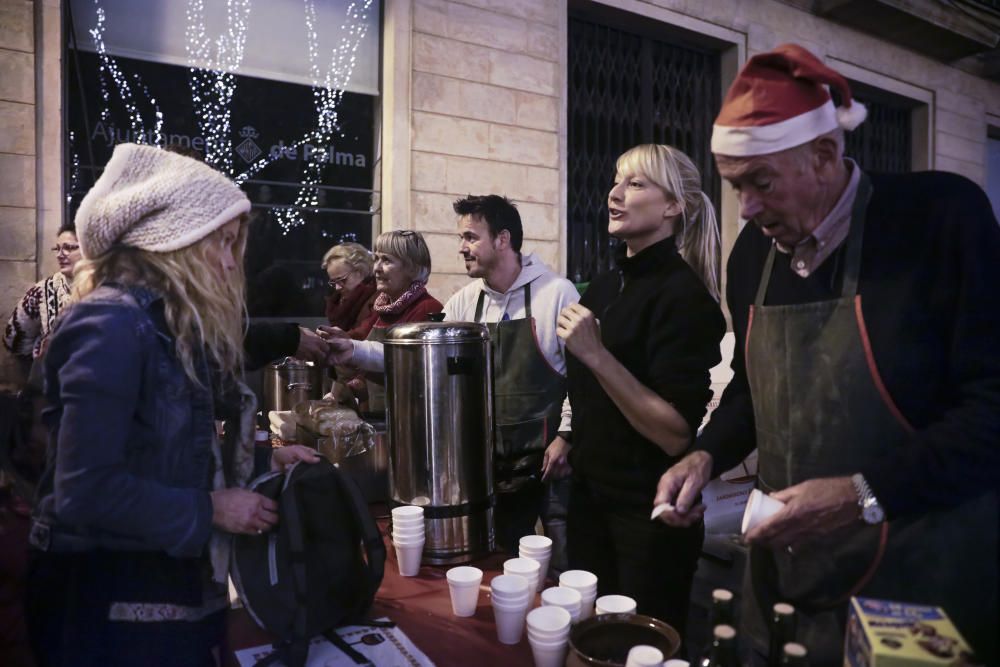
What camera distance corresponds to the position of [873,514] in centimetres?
113

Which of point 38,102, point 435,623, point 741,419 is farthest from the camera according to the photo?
point 38,102

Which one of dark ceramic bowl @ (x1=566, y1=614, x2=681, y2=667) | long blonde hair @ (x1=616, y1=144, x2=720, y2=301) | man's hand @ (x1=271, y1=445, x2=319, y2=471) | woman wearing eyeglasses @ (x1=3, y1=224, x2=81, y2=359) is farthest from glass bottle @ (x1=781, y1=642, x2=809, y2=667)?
woman wearing eyeglasses @ (x1=3, y1=224, x2=81, y2=359)

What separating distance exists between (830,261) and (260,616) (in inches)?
51.1

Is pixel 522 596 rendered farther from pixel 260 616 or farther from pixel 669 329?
pixel 669 329

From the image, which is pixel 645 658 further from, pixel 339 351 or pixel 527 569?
pixel 339 351

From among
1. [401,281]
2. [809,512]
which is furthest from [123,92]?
[809,512]

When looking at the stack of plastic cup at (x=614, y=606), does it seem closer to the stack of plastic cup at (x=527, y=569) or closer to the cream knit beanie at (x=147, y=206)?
the stack of plastic cup at (x=527, y=569)

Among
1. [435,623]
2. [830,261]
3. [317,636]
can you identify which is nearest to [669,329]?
[830,261]

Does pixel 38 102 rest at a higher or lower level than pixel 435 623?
higher

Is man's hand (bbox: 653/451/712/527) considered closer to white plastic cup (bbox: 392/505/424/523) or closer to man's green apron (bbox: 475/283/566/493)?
white plastic cup (bbox: 392/505/424/523)

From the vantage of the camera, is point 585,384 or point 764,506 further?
point 585,384

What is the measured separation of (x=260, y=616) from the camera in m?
1.26

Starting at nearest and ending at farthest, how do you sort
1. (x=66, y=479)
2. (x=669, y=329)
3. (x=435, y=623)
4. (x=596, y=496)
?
(x=66, y=479), (x=435, y=623), (x=669, y=329), (x=596, y=496)

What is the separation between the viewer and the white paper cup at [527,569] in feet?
4.59
